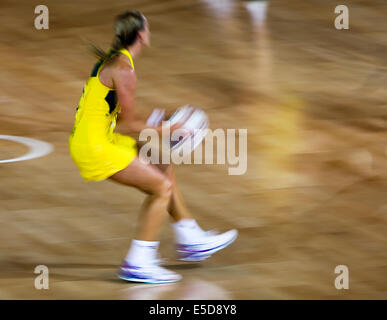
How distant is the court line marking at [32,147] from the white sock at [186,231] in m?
1.82

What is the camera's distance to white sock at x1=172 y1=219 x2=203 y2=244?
3.89 m

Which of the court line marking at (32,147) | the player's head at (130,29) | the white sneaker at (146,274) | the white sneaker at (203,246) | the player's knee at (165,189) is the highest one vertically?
the court line marking at (32,147)

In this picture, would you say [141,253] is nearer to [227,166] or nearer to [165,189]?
[165,189]

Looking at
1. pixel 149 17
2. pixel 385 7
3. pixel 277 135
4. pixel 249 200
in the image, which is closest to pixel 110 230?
pixel 249 200

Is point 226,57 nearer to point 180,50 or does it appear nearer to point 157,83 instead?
point 180,50

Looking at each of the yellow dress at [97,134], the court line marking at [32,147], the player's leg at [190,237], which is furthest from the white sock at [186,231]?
the court line marking at [32,147]

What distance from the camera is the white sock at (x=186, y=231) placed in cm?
389

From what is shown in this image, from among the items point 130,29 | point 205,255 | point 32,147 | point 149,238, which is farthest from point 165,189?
point 32,147

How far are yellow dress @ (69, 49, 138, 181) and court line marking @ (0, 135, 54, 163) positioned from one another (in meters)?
1.91

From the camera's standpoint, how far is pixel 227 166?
17.6 ft

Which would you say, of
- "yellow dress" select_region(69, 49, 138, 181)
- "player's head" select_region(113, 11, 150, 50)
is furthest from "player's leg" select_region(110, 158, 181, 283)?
"player's head" select_region(113, 11, 150, 50)

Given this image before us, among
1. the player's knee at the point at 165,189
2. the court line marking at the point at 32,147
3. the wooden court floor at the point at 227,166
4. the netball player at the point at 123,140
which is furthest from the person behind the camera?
the court line marking at the point at 32,147

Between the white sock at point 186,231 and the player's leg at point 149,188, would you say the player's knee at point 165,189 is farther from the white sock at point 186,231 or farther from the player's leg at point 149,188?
the white sock at point 186,231

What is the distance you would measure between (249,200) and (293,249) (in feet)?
2.44
